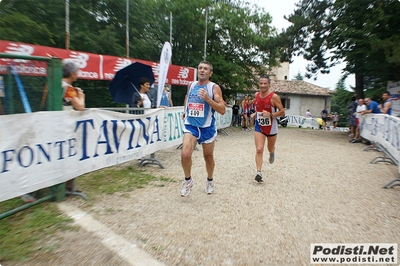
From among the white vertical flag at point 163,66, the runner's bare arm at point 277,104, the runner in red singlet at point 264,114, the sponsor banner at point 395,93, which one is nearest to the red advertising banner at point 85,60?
the white vertical flag at point 163,66

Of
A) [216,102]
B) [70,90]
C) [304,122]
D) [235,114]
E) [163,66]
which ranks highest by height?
[163,66]

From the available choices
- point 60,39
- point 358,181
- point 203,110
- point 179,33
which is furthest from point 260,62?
point 203,110

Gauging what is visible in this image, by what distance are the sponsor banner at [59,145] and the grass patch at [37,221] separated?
12.2 inches

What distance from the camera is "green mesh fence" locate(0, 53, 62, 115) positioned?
3768mm

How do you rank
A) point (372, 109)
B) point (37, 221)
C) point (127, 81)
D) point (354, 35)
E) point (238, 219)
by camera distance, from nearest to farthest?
point (37, 221) < point (238, 219) < point (127, 81) < point (372, 109) < point (354, 35)

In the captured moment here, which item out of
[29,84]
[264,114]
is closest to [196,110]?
[264,114]

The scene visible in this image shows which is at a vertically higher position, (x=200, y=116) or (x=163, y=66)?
(x=163, y=66)

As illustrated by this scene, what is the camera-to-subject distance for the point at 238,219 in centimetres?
409

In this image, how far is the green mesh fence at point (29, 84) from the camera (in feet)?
12.4

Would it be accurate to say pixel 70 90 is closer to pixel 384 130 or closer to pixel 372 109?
pixel 384 130

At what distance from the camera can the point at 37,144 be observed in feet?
13.2

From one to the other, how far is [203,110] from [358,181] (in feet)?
12.9

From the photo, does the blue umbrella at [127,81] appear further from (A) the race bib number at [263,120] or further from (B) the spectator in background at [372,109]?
(B) the spectator in background at [372,109]

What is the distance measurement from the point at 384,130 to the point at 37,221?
9322mm
